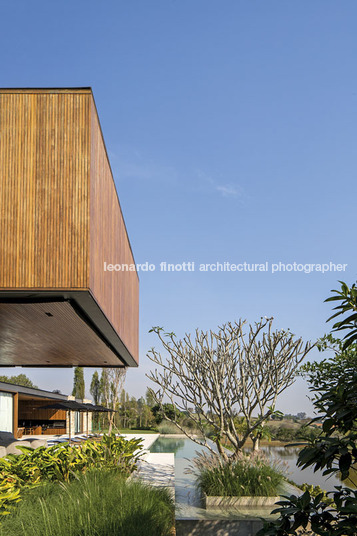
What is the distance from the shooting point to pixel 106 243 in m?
7.85

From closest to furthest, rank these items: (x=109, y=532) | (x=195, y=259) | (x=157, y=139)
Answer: (x=109, y=532), (x=157, y=139), (x=195, y=259)

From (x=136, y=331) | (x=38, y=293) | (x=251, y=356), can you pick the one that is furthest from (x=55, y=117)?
(x=136, y=331)

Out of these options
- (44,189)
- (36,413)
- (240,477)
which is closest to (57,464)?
(240,477)

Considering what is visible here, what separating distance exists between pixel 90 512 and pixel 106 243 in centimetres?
405

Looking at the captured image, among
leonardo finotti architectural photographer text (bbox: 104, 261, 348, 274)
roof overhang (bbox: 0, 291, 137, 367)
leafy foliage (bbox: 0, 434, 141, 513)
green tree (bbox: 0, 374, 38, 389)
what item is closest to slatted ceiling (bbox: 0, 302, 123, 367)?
roof overhang (bbox: 0, 291, 137, 367)

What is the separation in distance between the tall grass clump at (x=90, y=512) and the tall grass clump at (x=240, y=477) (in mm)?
1962

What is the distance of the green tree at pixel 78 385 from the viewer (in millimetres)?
41000

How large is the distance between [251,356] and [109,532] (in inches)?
245

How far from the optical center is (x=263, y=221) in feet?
40.5

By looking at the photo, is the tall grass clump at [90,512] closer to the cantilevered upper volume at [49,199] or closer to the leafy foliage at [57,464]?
the leafy foliage at [57,464]

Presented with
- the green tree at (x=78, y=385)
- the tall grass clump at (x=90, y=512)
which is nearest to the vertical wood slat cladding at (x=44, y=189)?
the tall grass clump at (x=90, y=512)

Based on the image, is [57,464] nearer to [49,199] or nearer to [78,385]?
[49,199]

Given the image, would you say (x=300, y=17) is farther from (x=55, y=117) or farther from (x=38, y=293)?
(x=38, y=293)

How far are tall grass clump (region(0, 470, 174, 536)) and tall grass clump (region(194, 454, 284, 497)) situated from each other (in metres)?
1.96
